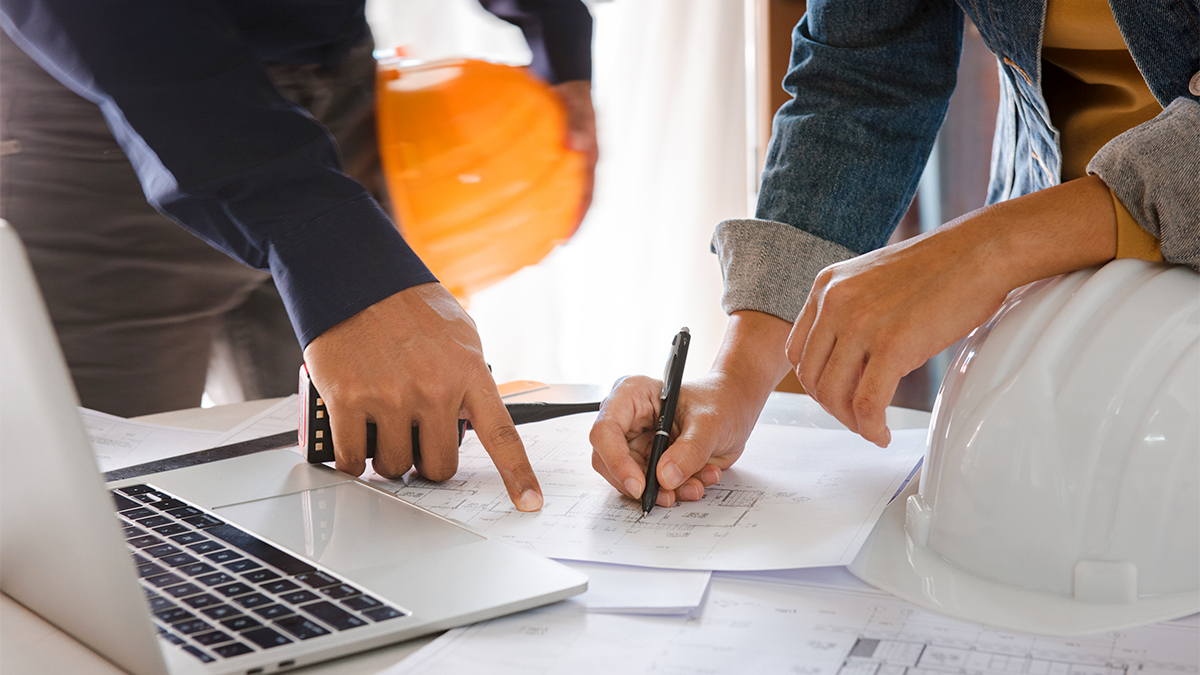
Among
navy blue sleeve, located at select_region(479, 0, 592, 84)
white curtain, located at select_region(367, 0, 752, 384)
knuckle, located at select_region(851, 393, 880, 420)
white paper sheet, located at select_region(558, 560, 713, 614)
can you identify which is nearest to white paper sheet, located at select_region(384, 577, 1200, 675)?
white paper sheet, located at select_region(558, 560, 713, 614)

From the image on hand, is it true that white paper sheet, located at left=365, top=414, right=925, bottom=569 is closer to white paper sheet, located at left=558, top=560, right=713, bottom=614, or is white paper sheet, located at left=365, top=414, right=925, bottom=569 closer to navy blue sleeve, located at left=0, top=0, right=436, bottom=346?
white paper sheet, located at left=558, top=560, right=713, bottom=614

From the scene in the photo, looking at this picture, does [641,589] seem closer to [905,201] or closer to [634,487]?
[634,487]

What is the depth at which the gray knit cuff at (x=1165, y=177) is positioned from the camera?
53 centimetres

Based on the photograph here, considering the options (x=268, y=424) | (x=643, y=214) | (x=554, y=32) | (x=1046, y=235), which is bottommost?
(x=643, y=214)

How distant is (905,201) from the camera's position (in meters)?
0.98

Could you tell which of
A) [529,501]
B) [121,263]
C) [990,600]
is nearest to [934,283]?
[990,600]

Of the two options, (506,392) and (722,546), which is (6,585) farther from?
(506,392)

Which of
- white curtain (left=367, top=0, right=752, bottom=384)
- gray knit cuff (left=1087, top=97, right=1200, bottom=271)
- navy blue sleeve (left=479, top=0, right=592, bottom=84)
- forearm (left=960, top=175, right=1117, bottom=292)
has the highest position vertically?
navy blue sleeve (left=479, top=0, right=592, bottom=84)

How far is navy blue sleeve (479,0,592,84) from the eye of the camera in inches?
64.9

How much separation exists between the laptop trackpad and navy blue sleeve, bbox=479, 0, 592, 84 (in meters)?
1.23

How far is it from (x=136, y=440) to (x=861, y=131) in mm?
803

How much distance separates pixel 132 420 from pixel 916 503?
799 millimetres

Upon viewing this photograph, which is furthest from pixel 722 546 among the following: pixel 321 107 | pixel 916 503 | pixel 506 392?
pixel 321 107

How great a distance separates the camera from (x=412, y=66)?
1.93 meters
